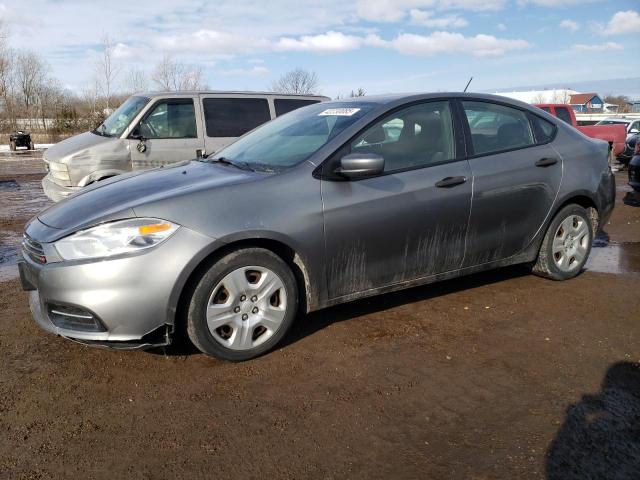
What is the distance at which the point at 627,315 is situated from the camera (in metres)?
4.19

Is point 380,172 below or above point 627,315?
above

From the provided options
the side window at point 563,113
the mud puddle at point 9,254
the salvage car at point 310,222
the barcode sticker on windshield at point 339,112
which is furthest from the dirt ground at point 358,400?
the side window at point 563,113

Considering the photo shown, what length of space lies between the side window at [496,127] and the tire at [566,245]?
0.77 metres

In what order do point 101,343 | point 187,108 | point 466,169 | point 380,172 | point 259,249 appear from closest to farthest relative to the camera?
point 101,343 < point 259,249 < point 380,172 < point 466,169 < point 187,108

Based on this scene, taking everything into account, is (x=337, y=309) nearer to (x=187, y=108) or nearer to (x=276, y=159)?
(x=276, y=159)

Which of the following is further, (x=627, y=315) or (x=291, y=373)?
(x=627, y=315)

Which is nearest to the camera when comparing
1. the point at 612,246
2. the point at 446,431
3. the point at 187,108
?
the point at 446,431

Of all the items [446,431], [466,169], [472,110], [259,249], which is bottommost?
[446,431]

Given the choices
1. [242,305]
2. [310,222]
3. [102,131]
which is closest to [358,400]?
[242,305]

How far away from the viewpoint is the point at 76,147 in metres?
7.22

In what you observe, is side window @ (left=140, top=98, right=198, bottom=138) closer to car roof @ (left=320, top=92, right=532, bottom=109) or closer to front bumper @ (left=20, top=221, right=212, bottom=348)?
car roof @ (left=320, top=92, right=532, bottom=109)

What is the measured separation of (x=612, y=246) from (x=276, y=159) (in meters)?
4.75

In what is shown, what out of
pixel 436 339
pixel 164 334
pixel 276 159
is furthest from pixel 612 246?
pixel 164 334

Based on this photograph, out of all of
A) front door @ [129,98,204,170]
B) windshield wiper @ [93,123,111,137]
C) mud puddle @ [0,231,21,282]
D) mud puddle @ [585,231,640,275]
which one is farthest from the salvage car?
windshield wiper @ [93,123,111,137]
